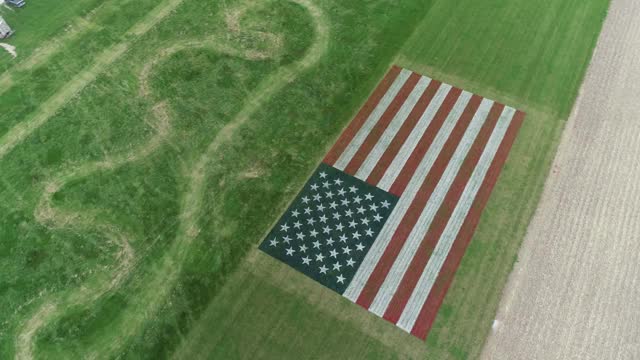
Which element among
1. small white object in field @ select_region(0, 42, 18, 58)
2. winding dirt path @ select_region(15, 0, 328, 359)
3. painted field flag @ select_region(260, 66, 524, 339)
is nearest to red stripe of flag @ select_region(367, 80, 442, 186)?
painted field flag @ select_region(260, 66, 524, 339)

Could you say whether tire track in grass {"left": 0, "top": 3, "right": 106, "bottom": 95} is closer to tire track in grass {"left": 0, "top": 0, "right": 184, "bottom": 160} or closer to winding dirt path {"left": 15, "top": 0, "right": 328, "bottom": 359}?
tire track in grass {"left": 0, "top": 0, "right": 184, "bottom": 160}

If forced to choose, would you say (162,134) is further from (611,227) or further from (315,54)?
(611,227)

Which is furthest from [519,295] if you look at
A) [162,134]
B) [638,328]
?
[162,134]

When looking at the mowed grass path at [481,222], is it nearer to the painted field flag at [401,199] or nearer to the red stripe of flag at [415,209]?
the painted field flag at [401,199]

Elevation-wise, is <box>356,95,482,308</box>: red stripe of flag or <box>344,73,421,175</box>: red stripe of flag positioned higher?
<box>344,73,421,175</box>: red stripe of flag

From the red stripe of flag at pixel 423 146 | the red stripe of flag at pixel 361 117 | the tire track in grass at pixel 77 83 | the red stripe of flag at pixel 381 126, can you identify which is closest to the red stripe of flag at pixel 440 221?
the red stripe of flag at pixel 423 146

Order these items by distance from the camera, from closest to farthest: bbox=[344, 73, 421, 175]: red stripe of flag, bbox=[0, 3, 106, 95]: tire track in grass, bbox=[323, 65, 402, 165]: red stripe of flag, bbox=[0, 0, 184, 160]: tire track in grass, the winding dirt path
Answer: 1. the winding dirt path
2. bbox=[344, 73, 421, 175]: red stripe of flag
3. bbox=[323, 65, 402, 165]: red stripe of flag
4. bbox=[0, 0, 184, 160]: tire track in grass
5. bbox=[0, 3, 106, 95]: tire track in grass
